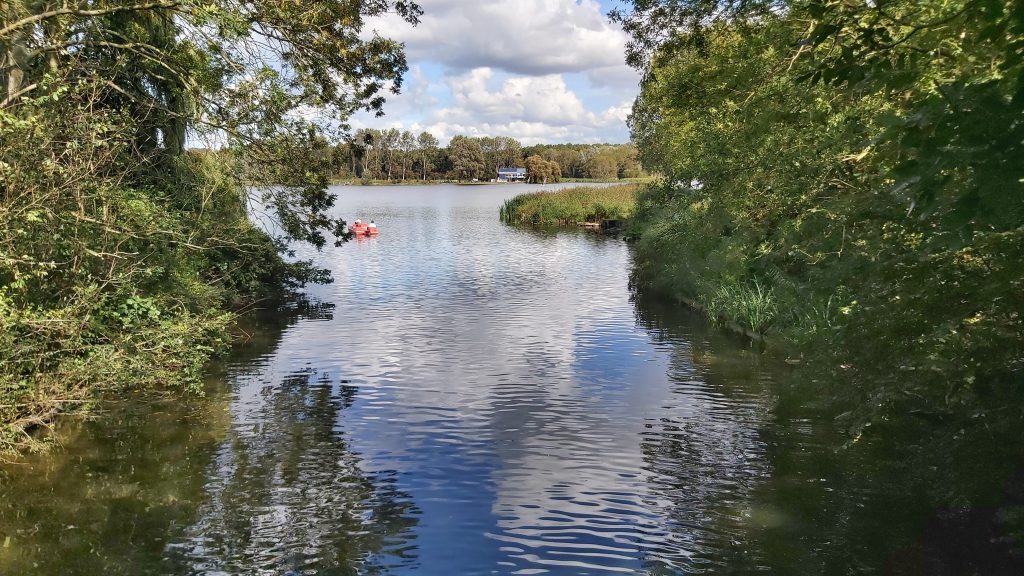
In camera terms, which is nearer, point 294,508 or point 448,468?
point 294,508

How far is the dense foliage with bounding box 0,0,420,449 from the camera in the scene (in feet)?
33.3

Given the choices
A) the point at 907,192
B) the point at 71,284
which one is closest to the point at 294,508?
the point at 71,284

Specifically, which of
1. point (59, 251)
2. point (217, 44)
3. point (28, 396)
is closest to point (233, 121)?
point (217, 44)

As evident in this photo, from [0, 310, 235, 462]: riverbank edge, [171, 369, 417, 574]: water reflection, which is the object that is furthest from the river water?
[0, 310, 235, 462]: riverbank edge

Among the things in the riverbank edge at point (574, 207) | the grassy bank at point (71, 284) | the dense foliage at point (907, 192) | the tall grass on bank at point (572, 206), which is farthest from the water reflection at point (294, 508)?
the tall grass on bank at point (572, 206)

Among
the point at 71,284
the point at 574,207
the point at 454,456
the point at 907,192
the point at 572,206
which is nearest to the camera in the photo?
the point at 907,192

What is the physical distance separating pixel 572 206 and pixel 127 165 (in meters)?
47.4

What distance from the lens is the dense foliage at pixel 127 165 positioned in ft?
33.3

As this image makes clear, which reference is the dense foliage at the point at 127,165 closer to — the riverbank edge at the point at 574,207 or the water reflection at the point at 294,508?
the water reflection at the point at 294,508

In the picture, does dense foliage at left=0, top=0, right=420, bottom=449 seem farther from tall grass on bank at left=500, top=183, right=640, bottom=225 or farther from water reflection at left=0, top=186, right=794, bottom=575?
tall grass on bank at left=500, top=183, right=640, bottom=225

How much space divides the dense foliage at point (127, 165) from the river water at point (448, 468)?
158 cm

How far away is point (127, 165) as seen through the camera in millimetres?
15289

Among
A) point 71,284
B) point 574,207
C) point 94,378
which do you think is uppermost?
point 574,207

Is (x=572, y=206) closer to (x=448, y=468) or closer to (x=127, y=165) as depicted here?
(x=127, y=165)
